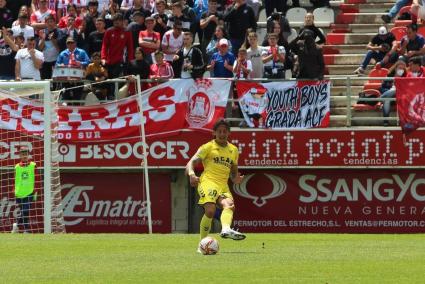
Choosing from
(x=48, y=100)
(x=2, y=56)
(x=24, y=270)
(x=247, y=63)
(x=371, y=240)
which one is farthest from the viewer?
(x=2, y=56)

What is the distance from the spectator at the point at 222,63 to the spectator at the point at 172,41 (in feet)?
2.78

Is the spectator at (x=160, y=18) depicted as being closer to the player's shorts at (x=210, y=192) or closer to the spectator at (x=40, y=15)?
the spectator at (x=40, y=15)

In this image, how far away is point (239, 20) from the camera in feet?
93.8

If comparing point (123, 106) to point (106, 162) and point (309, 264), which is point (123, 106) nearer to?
point (106, 162)

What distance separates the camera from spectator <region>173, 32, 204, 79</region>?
90.4 feet

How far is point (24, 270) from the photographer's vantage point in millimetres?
15867

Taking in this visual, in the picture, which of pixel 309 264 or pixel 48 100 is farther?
pixel 48 100

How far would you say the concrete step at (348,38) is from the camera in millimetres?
30859

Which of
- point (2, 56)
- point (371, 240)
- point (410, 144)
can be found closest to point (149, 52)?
point (2, 56)

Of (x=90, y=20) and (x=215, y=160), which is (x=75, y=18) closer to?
(x=90, y=20)

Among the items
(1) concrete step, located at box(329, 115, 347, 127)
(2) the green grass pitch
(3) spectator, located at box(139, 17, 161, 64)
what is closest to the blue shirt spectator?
(3) spectator, located at box(139, 17, 161, 64)

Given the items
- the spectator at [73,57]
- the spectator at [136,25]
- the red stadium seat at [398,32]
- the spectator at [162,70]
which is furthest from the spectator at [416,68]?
the spectator at [73,57]

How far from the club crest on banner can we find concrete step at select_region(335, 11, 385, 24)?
5.30m

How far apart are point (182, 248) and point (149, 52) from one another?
9.93 meters
